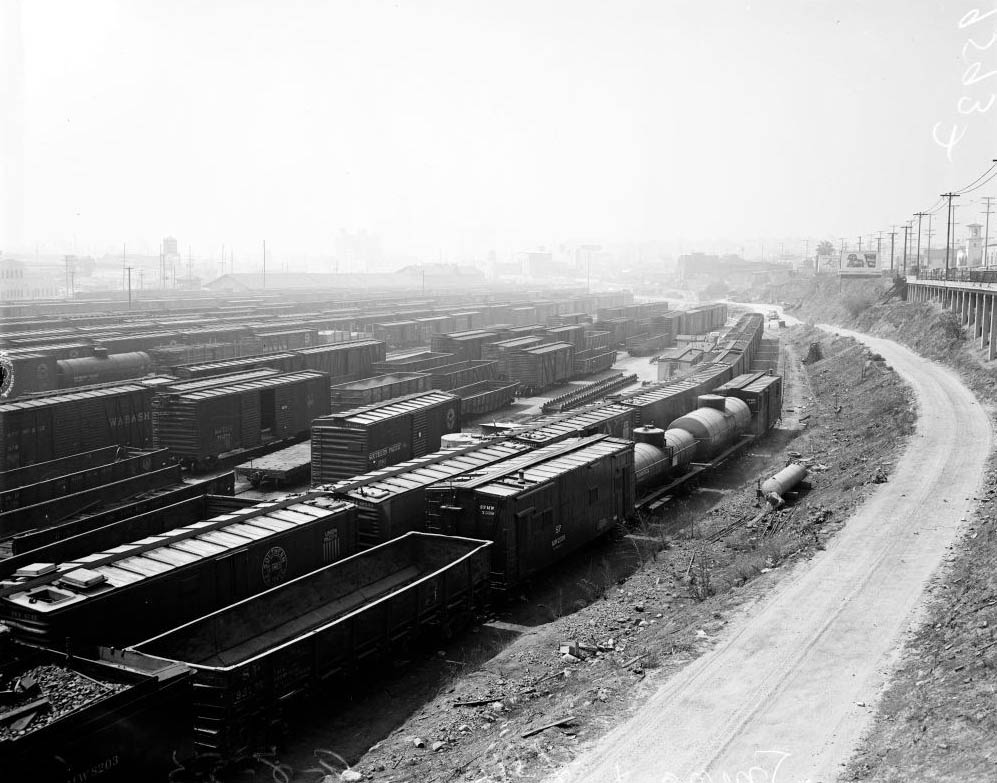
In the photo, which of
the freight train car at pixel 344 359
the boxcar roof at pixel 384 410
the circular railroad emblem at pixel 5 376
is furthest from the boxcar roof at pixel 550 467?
the freight train car at pixel 344 359

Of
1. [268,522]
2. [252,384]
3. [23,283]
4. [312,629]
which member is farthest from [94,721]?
[23,283]

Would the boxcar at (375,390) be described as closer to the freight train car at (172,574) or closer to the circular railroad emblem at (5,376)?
the circular railroad emblem at (5,376)

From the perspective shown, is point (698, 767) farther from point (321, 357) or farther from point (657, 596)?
point (321, 357)

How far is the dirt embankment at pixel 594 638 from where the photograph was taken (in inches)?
564

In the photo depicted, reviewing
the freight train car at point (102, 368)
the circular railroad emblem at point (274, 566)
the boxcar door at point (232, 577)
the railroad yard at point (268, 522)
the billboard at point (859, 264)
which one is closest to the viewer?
the railroad yard at point (268, 522)

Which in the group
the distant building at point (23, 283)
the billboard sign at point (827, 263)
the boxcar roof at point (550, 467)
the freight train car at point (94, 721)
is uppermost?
the billboard sign at point (827, 263)

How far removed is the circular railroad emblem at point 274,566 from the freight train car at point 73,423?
16804 millimetres

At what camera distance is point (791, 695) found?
48.4ft

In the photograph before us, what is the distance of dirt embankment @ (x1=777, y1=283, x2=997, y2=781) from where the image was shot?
1222cm

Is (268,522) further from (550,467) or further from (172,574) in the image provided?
(550,467)

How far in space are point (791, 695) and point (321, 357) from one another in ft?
133

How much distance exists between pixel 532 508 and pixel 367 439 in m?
9.96

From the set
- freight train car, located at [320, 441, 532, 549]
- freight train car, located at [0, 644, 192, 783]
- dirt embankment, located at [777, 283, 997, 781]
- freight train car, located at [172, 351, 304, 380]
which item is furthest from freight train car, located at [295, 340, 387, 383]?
freight train car, located at [0, 644, 192, 783]

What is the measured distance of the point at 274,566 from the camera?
1888 cm
